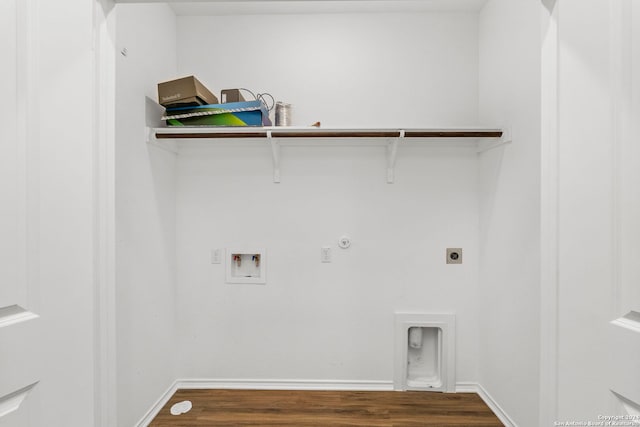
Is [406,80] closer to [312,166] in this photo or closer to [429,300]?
[312,166]

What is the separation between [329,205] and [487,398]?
1.66 meters

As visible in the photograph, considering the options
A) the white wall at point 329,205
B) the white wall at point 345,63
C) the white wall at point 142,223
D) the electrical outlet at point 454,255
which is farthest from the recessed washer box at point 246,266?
the electrical outlet at point 454,255

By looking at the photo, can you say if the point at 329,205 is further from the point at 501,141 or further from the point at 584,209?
the point at 584,209

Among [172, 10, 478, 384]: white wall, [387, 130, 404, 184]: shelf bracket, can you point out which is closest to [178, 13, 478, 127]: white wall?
[172, 10, 478, 384]: white wall

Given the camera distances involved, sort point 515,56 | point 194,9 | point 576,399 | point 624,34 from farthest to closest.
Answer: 1. point 194,9
2. point 515,56
3. point 576,399
4. point 624,34

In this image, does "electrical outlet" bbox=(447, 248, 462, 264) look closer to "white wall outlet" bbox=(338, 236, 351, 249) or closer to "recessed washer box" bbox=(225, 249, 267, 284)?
"white wall outlet" bbox=(338, 236, 351, 249)

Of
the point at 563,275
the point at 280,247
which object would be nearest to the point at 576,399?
the point at 563,275

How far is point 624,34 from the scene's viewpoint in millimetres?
642

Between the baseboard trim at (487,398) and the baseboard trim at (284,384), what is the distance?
0.50 m

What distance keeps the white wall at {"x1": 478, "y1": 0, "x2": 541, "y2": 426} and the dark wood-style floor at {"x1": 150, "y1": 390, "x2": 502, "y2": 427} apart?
0.86ft

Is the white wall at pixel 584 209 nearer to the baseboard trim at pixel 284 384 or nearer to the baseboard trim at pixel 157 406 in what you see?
the baseboard trim at pixel 284 384

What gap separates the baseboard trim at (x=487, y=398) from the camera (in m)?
1.79

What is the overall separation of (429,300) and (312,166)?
4.15ft

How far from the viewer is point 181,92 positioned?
175 cm
